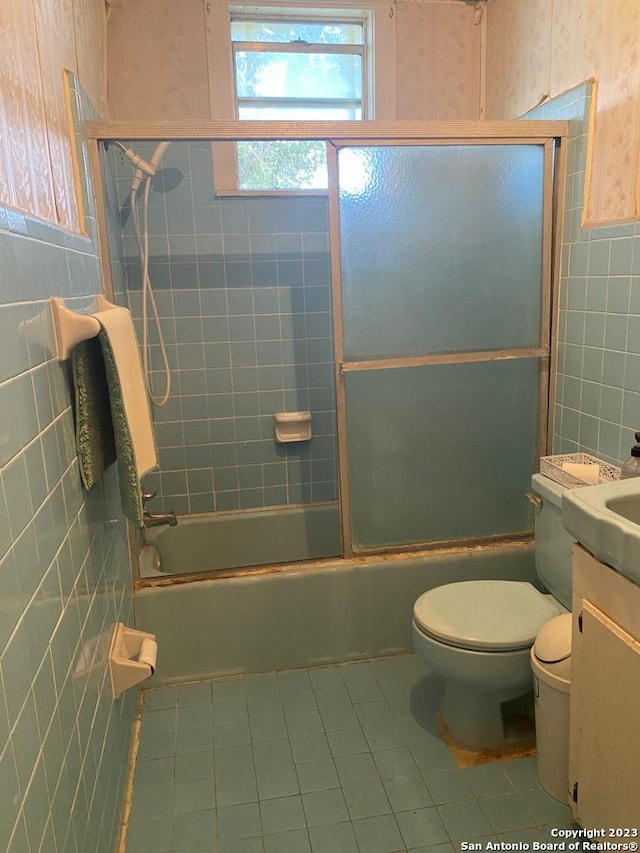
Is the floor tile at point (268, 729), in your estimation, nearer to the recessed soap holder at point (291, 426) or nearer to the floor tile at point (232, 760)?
the floor tile at point (232, 760)

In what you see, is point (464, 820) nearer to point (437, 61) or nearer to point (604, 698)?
point (604, 698)

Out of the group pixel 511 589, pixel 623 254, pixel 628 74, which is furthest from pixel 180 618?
pixel 628 74

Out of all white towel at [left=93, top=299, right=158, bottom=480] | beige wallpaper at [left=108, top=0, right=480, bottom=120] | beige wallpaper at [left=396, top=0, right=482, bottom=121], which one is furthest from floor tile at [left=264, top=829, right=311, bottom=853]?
beige wallpaper at [left=396, top=0, right=482, bottom=121]

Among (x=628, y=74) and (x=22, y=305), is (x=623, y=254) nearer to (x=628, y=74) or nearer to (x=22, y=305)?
(x=628, y=74)

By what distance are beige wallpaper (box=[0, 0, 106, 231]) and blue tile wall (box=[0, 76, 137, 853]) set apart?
0.07 meters

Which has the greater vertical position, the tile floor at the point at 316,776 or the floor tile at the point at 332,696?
the floor tile at the point at 332,696

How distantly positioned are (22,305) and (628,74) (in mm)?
1798

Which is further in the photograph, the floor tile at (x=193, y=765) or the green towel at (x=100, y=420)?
the floor tile at (x=193, y=765)

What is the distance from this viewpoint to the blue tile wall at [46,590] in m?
0.88

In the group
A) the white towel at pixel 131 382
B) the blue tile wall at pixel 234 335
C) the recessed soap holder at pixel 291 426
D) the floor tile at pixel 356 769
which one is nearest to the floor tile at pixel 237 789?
the floor tile at pixel 356 769

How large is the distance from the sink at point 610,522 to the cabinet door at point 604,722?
0.49 ft

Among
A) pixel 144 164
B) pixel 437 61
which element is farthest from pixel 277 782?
pixel 437 61

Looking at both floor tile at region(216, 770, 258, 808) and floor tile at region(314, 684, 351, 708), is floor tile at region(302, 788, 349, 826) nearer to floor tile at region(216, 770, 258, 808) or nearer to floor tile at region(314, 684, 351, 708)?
floor tile at region(216, 770, 258, 808)

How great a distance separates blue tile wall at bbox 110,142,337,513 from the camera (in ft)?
8.87
